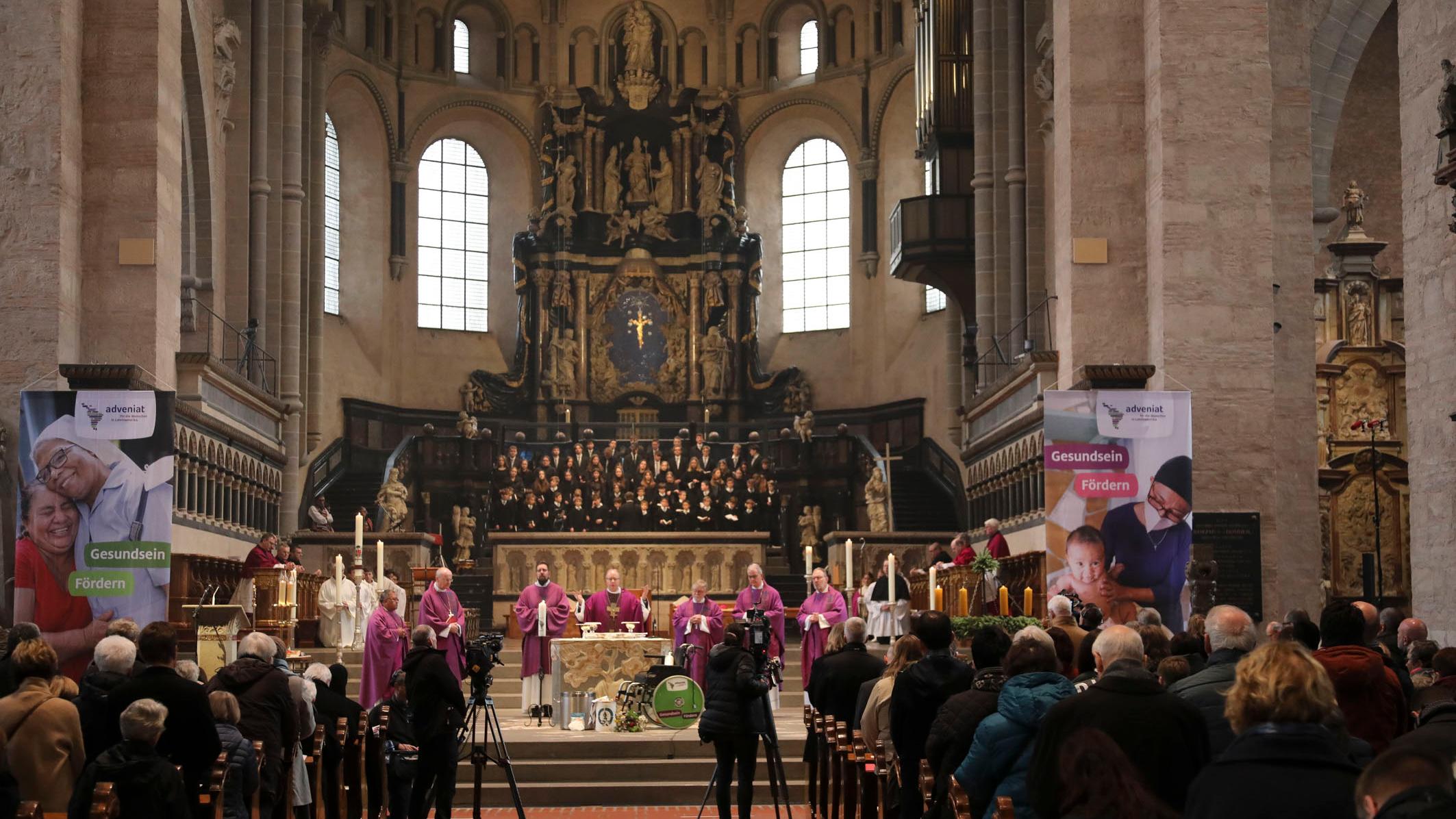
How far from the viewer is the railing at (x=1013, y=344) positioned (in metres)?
24.6

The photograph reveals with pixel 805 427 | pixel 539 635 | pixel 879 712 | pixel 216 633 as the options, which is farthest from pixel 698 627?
pixel 805 427

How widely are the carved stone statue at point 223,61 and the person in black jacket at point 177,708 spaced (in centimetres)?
1815

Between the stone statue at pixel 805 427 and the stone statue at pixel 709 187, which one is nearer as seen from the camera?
the stone statue at pixel 805 427

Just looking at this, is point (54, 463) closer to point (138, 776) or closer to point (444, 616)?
point (444, 616)

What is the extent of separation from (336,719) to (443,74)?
2657cm

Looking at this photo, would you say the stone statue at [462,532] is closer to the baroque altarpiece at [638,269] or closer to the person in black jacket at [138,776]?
the baroque altarpiece at [638,269]

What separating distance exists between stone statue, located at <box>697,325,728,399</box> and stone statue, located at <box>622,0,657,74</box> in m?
5.74

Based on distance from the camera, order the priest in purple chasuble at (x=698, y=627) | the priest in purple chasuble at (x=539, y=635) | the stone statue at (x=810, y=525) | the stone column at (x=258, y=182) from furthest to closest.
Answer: the stone statue at (x=810, y=525) → the stone column at (x=258, y=182) → the priest in purple chasuble at (x=698, y=627) → the priest in purple chasuble at (x=539, y=635)

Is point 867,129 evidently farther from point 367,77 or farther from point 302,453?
point 302,453

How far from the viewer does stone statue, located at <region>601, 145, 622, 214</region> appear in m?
36.2

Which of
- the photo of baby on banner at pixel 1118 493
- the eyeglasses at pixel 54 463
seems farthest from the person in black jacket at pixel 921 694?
the eyeglasses at pixel 54 463

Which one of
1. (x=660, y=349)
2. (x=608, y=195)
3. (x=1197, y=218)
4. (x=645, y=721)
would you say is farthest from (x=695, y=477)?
(x=1197, y=218)

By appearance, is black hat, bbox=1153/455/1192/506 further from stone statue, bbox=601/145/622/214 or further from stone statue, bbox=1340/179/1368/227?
stone statue, bbox=601/145/622/214

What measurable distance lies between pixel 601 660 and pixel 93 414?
598 cm
